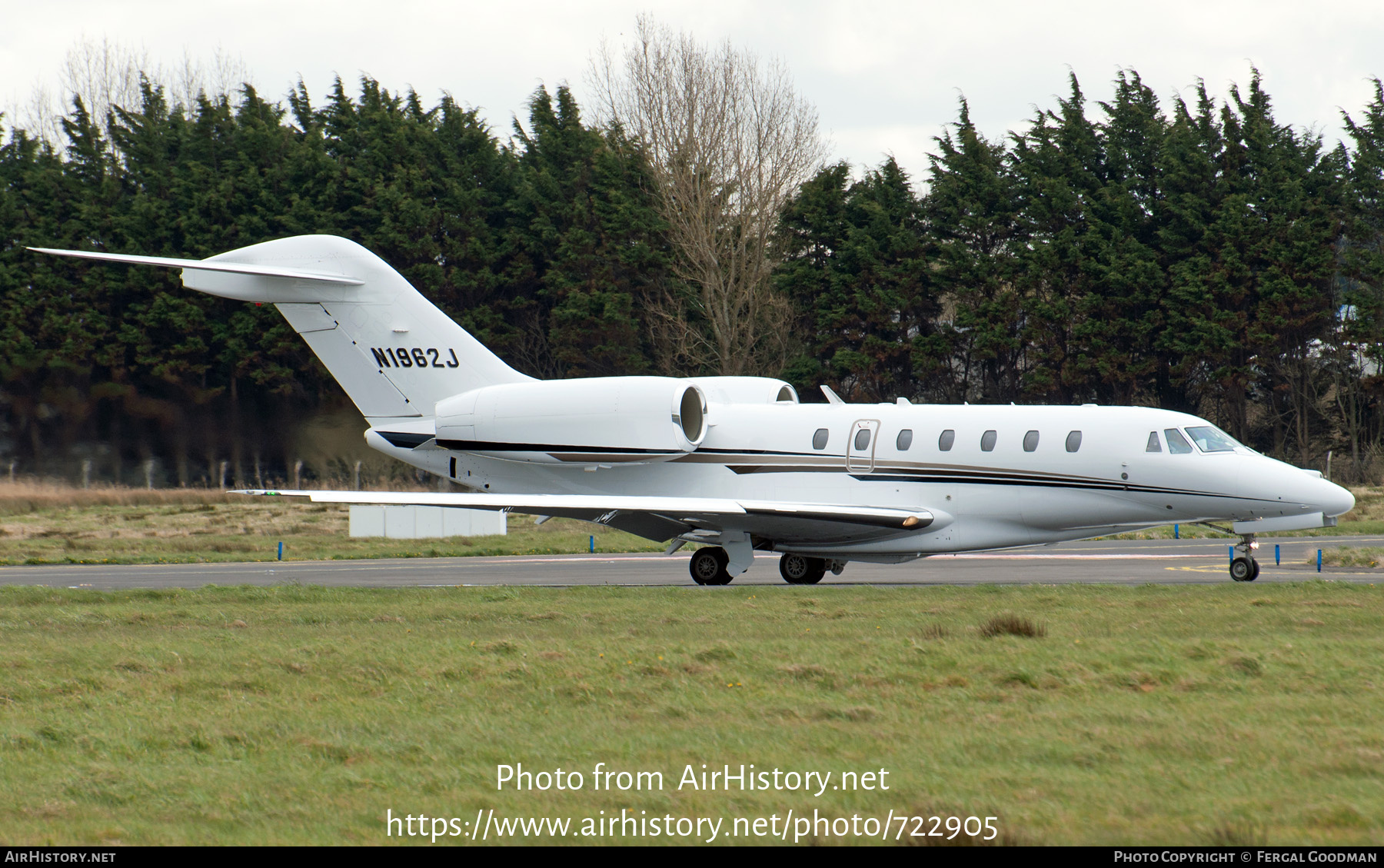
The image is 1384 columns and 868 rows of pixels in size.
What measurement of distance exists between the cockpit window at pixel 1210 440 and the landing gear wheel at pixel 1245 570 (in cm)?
157

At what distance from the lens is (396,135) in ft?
181

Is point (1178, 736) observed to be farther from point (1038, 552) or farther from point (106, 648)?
point (1038, 552)

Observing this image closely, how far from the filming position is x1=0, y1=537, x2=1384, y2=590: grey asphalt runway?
2027cm

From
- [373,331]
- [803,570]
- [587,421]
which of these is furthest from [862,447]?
[373,331]

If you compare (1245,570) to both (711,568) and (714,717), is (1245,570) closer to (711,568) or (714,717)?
(711,568)

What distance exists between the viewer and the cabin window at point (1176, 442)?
18.5 metres

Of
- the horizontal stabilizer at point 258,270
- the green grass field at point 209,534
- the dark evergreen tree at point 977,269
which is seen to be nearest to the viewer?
the horizontal stabilizer at point 258,270

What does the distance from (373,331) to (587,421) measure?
14.3 feet

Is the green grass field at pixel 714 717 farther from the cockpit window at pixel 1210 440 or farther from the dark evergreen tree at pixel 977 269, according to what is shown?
the dark evergreen tree at pixel 977 269

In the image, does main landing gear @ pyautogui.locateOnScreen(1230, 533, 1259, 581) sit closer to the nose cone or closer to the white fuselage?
the white fuselage

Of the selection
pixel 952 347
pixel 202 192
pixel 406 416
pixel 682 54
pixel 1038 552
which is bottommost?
pixel 1038 552

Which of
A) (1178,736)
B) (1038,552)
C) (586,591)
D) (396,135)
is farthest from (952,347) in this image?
(1178,736)

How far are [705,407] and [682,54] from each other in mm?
28273

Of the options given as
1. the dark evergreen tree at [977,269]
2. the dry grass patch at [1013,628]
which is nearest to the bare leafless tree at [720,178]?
the dark evergreen tree at [977,269]
